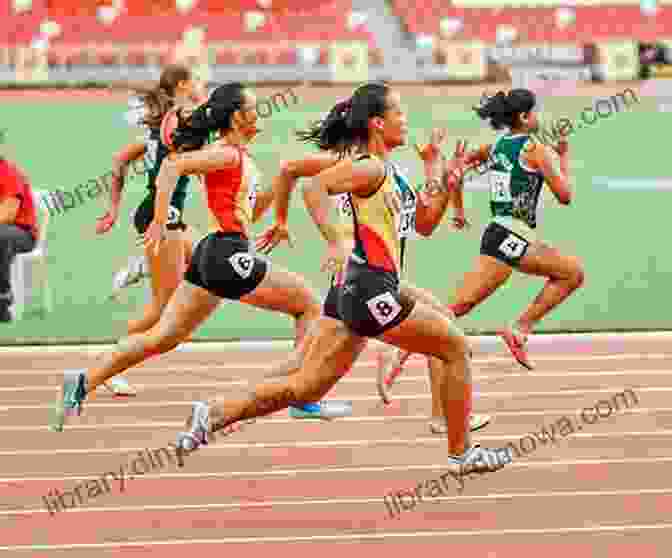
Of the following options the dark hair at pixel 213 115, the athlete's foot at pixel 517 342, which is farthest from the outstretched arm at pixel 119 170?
the athlete's foot at pixel 517 342

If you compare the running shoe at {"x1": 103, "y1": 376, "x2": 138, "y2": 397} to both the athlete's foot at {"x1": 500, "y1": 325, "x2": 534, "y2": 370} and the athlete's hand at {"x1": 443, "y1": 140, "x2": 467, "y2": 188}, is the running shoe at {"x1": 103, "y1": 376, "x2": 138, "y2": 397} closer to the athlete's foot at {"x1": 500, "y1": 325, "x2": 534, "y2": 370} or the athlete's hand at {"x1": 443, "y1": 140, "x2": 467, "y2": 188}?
the athlete's foot at {"x1": 500, "y1": 325, "x2": 534, "y2": 370}

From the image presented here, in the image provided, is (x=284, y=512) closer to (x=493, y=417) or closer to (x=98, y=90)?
(x=493, y=417)

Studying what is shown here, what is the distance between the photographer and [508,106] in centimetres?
1072

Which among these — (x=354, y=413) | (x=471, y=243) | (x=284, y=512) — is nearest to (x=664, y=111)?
(x=471, y=243)

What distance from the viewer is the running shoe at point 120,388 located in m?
10.9

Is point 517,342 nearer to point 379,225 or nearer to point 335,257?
point 379,225

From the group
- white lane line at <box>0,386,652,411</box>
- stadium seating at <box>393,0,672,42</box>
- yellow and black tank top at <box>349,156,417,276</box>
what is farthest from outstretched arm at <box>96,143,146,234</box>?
stadium seating at <box>393,0,672,42</box>

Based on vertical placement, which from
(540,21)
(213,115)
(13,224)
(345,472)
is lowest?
(540,21)

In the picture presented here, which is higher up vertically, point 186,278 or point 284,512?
point 186,278

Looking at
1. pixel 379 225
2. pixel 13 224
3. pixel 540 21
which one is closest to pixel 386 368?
pixel 379 225

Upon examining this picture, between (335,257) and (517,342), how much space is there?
3392 millimetres

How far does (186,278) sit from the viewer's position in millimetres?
9445

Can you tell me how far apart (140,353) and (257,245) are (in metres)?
0.83

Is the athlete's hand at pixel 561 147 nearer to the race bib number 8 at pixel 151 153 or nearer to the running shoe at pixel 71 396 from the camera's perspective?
the race bib number 8 at pixel 151 153
